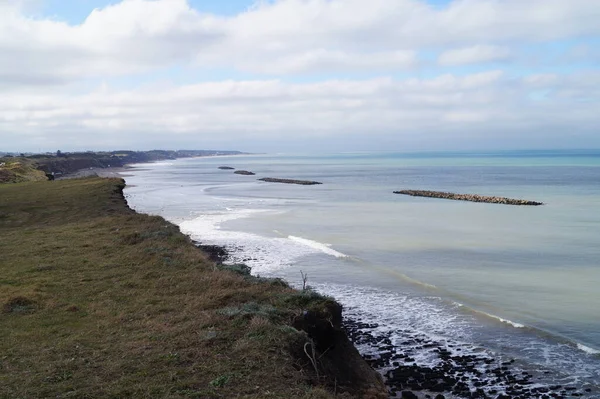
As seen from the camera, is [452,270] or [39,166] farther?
[39,166]

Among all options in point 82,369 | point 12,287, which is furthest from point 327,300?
point 12,287

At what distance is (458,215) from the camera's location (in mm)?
50344

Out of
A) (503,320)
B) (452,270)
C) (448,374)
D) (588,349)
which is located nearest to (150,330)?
(448,374)

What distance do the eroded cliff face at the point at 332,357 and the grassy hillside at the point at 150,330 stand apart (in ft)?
0.17

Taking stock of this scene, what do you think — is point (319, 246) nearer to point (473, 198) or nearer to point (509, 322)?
point (509, 322)

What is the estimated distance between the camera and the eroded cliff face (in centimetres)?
1212

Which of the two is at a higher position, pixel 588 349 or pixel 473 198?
pixel 473 198

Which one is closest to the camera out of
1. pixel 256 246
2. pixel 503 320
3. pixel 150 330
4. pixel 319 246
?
pixel 150 330

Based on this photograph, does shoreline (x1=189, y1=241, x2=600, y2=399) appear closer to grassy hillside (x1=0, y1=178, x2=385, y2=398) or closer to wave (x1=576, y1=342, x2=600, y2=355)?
grassy hillside (x1=0, y1=178, x2=385, y2=398)

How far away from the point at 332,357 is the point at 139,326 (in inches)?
211

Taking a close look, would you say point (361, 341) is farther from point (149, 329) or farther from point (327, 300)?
point (149, 329)

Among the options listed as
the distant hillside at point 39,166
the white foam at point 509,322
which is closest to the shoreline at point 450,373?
the white foam at point 509,322

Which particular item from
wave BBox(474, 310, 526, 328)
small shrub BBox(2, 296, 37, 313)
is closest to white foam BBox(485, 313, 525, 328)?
wave BBox(474, 310, 526, 328)

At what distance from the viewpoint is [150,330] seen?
13.3 meters
